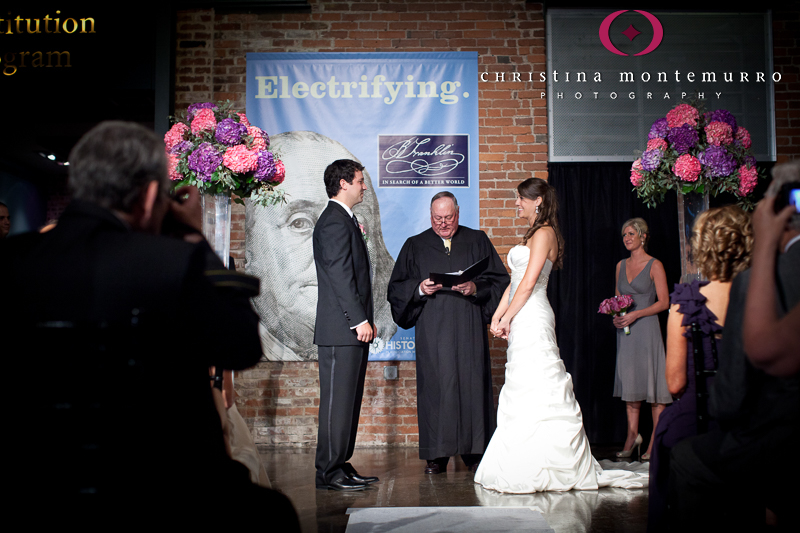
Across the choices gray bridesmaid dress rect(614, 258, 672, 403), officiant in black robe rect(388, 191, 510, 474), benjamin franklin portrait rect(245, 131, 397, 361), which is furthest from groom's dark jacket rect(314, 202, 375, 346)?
gray bridesmaid dress rect(614, 258, 672, 403)

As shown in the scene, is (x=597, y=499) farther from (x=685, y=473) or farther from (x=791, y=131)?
(x=791, y=131)

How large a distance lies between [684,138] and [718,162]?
0.80 ft

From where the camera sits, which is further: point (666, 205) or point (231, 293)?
point (666, 205)

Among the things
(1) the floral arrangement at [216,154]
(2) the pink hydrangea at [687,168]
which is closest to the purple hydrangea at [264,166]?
(1) the floral arrangement at [216,154]

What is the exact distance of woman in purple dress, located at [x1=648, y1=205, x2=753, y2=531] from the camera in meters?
2.13

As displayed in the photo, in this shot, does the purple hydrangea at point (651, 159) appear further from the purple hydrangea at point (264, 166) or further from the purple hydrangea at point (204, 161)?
the purple hydrangea at point (204, 161)

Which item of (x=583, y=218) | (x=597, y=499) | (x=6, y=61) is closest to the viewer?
(x=597, y=499)

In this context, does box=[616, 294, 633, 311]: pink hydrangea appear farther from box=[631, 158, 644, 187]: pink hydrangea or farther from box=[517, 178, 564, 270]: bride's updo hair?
box=[631, 158, 644, 187]: pink hydrangea

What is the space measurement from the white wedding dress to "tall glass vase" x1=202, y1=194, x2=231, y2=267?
191cm

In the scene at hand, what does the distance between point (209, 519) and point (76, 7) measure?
5207 millimetres

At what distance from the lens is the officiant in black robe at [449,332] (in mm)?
4188

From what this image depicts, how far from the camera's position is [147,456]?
4.12ft

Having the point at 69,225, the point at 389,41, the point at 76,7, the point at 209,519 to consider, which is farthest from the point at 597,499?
the point at 76,7

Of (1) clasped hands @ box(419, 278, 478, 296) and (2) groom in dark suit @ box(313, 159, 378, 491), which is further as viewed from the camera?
(1) clasped hands @ box(419, 278, 478, 296)
